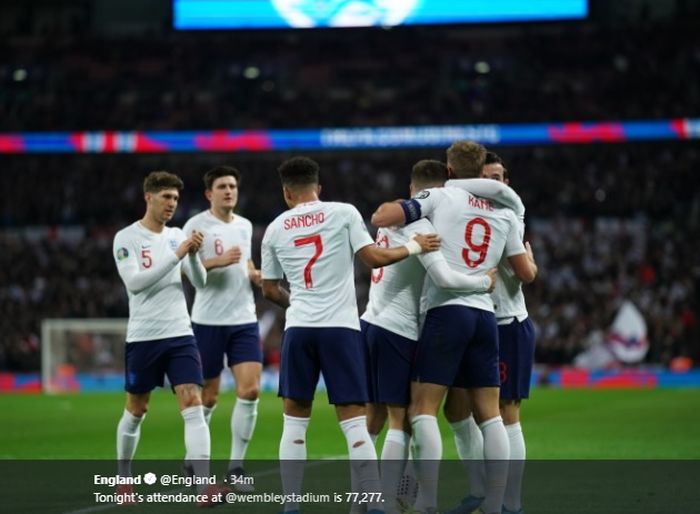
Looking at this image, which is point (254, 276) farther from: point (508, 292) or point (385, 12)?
point (385, 12)

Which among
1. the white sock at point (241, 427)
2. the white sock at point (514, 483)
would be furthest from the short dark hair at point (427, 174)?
the white sock at point (241, 427)

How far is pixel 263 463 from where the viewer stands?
40.0 ft

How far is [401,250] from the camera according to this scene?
7625mm

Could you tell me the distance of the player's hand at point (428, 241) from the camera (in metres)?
7.68

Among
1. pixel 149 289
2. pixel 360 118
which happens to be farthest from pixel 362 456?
pixel 360 118

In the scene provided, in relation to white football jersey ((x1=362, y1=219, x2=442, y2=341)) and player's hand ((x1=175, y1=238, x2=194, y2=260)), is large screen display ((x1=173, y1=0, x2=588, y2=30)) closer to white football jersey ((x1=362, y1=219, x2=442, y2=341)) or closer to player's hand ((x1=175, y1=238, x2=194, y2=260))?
player's hand ((x1=175, y1=238, x2=194, y2=260))

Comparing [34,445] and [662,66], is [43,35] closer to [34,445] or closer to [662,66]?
[662,66]

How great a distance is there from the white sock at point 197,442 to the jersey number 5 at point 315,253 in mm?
1861

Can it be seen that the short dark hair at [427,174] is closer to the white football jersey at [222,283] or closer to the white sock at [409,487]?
the white sock at [409,487]

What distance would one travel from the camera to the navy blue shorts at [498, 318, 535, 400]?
27.6 ft

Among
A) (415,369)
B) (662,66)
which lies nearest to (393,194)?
(662,66)

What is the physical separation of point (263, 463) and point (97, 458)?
80.2 inches

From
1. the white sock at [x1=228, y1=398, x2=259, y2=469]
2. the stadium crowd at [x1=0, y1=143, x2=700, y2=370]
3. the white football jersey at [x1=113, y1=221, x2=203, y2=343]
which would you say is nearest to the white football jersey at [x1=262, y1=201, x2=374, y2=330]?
the white football jersey at [x1=113, y1=221, x2=203, y2=343]

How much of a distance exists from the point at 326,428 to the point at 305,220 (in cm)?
963
